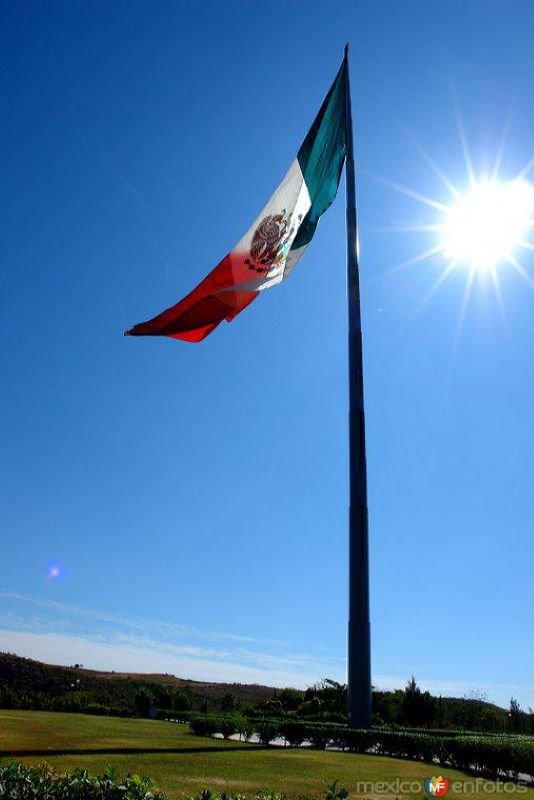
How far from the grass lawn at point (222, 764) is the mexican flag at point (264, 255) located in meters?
9.11

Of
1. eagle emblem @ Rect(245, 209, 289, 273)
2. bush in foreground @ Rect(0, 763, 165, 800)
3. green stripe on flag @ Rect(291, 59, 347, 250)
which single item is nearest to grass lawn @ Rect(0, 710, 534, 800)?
bush in foreground @ Rect(0, 763, 165, 800)

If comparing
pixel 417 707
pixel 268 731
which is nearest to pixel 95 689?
pixel 417 707

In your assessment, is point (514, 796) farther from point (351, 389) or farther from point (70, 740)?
point (70, 740)

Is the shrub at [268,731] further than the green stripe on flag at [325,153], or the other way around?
the shrub at [268,731]

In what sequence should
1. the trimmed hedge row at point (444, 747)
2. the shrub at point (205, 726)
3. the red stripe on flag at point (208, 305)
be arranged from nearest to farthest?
the trimmed hedge row at point (444, 747) → the red stripe on flag at point (208, 305) → the shrub at point (205, 726)

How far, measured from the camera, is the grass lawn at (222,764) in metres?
8.53

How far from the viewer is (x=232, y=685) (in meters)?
55.2

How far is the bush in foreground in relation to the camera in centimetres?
550

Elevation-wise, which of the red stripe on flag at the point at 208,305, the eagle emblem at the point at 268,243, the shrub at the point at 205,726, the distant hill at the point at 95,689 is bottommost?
the shrub at the point at 205,726

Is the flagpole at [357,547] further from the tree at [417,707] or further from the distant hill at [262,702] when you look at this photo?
the tree at [417,707]

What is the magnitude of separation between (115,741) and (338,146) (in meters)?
16.3

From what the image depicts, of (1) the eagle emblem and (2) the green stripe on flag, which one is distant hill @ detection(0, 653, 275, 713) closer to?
(1) the eagle emblem

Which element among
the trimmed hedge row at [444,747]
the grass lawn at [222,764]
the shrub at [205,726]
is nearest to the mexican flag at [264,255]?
the grass lawn at [222,764]

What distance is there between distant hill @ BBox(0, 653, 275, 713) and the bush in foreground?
26.9 metres
